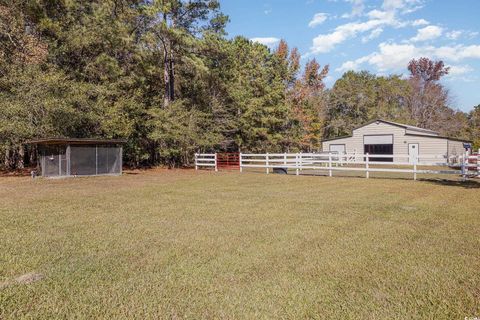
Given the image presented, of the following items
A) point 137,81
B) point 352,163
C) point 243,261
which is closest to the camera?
point 243,261

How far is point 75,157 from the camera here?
49.8 feet

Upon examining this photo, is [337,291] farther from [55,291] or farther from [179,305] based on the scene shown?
[55,291]

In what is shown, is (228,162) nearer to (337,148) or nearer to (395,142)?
(337,148)

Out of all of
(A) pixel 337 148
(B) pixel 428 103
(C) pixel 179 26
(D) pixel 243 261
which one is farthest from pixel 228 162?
(B) pixel 428 103

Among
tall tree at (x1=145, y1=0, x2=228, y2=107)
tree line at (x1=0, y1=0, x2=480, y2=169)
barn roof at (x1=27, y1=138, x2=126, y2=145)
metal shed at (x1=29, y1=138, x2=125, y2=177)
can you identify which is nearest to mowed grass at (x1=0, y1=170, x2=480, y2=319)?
barn roof at (x1=27, y1=138, x2=126, y2=145)

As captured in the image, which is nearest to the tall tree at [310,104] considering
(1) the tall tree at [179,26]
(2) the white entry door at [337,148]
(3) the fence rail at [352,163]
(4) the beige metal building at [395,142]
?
(2) the white entry door at [337,148]

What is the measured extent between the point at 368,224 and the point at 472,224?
1.69m

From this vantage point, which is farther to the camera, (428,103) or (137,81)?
(428,103)

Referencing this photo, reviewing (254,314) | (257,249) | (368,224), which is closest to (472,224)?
(368,224)

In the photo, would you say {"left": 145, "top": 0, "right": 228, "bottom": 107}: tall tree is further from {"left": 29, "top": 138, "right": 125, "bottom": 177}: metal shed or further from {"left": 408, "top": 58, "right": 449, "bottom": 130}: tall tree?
{"left": 408, "top": 58, "right": 449, "bottom": 130}: tall tree

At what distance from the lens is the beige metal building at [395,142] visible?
25797mm

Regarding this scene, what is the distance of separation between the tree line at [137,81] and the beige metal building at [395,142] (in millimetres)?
6238

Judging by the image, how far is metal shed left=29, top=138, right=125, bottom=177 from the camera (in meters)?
15.0

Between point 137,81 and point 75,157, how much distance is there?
8.48 m
